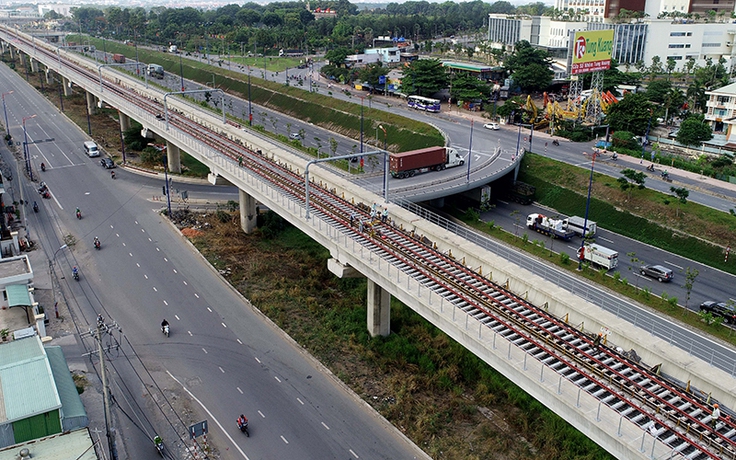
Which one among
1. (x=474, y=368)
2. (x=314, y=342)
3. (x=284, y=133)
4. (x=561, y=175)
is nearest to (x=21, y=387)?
(x=314, y=342)

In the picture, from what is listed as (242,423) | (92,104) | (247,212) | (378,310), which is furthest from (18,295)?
(92,104)

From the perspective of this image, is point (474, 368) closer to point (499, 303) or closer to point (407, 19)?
point (499, 303)

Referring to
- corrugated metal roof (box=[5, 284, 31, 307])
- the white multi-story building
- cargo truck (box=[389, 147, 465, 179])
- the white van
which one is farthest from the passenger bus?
corrugated metal roof (box=[5, 284, 31, 307])

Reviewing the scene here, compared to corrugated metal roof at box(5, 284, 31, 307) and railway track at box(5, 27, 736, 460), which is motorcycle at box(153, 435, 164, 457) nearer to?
railway track at box(5, 27, 736, 460)

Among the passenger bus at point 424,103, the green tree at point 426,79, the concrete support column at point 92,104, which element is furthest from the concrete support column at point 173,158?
the green tree at point 426,79

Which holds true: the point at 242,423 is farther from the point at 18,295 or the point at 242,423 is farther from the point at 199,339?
the point at 18,295

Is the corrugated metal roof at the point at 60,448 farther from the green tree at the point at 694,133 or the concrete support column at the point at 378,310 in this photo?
the green tree at the point at 694,133
